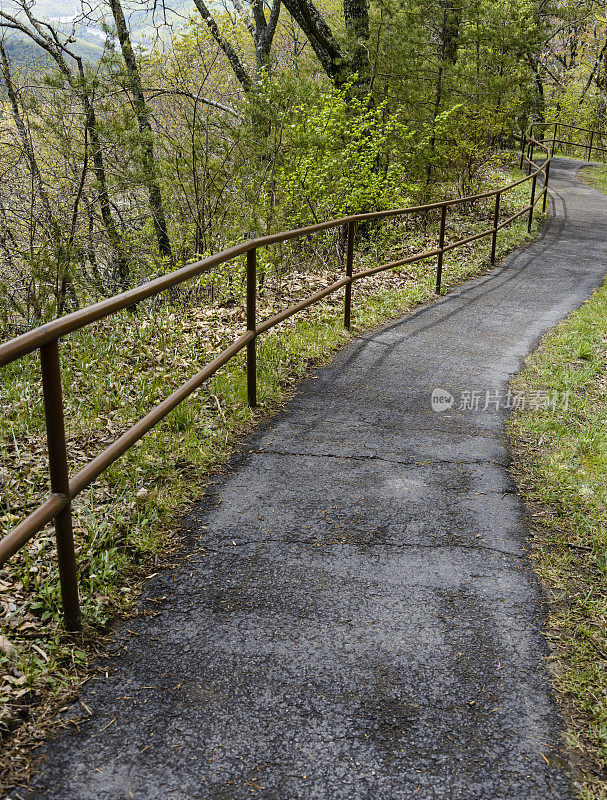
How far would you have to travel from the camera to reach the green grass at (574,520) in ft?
8.98

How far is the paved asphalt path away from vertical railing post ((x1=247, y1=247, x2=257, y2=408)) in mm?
315

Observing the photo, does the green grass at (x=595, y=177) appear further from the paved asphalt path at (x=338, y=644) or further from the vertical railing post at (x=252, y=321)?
the paved asphalt path at (x=338, y=644)

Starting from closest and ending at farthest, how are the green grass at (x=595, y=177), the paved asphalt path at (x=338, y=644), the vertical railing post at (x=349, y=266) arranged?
1. the paved asphalt path at (x=338, y=644)
2. the vertical railing post at (x=349, y=266)
3. the green grass at (x=595, y=177)

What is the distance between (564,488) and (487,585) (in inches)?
50.2

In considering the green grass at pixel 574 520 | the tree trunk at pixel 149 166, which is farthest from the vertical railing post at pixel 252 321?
the tree trunk at pixel 149 166

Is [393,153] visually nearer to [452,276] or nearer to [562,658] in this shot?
[452,276]

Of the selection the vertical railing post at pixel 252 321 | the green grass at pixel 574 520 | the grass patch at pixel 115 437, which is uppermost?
the vertical railing post at pixel 252 321

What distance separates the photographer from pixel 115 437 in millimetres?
4930

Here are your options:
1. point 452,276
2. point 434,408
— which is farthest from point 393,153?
point 434,408

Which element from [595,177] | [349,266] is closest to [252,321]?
[349,266]

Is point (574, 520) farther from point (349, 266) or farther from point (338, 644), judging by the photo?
point (349, 266)

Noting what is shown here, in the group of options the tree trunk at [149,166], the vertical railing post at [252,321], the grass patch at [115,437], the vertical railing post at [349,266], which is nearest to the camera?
the grass patch at [115,437]

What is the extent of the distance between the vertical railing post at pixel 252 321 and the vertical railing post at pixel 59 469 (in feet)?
8.46

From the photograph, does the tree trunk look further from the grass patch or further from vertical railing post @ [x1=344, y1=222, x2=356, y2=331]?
vertical railing post @ [x1=344, y1=222, x2=356, y2=331]
